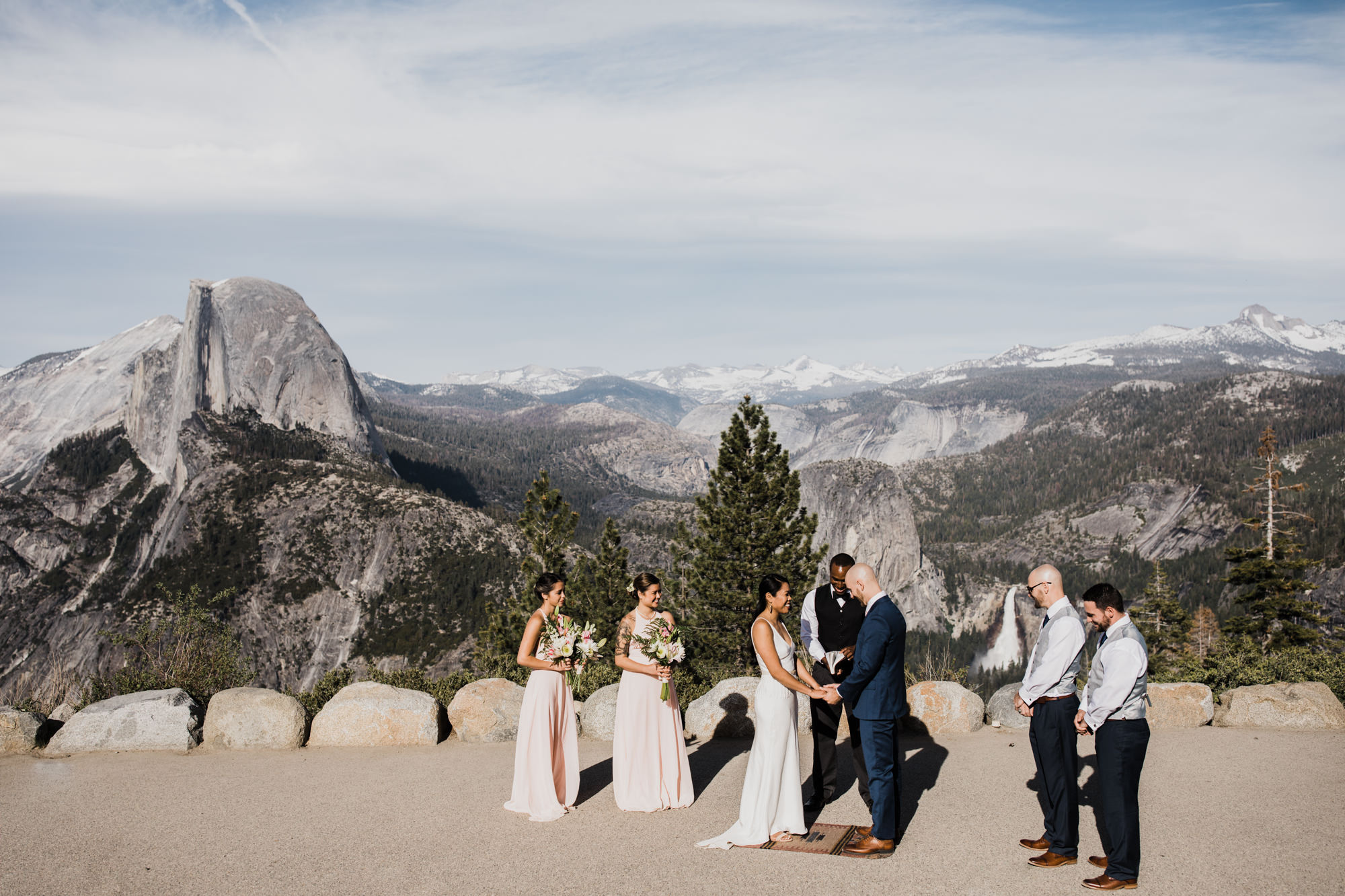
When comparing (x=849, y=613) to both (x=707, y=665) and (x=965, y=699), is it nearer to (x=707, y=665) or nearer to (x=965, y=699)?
(x=965, y=699)

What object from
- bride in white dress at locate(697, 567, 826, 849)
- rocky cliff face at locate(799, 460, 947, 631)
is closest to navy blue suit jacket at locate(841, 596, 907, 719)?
bride in white dress at locate(697, 567, 826, 849)

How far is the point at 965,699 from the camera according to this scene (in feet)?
48.8

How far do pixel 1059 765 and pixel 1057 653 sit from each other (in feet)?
3.87

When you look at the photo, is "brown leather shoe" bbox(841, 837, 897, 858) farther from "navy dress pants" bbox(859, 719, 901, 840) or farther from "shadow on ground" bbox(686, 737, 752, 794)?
"shadow on ground" bbox(686, 737, 752, 794)

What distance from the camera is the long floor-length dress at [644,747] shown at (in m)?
10.3

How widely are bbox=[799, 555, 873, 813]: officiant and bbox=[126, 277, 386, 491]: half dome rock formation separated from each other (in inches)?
6867

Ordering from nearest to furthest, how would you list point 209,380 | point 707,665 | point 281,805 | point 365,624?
point 281,805 < point 707,665 < point 365,624 < point 209,380

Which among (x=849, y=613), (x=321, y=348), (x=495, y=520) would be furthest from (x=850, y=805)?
(x=321, y=348)

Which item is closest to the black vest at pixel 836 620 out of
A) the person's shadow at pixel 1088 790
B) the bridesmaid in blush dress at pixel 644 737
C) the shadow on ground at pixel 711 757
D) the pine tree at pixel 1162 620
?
the bridesmaid in blush dress at pixel 644 737

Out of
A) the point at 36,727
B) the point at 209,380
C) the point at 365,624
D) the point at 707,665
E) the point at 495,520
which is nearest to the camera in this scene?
the point at 36,727

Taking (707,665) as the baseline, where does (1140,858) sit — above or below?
above

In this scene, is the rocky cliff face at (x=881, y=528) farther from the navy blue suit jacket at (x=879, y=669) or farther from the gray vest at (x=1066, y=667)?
the gray vest at (x=1066, y=667)

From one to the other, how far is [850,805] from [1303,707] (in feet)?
31.6

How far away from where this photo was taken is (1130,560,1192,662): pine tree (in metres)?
51.0
